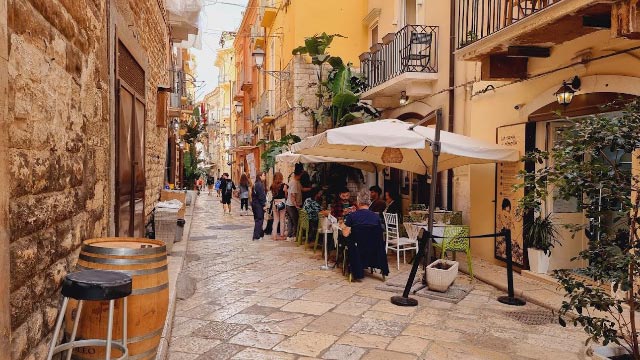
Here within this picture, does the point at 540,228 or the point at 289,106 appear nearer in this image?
the point at 540,228

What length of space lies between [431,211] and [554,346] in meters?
2.02

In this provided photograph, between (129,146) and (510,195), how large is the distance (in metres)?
5.76

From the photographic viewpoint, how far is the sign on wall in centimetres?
783

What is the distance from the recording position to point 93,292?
2.36m

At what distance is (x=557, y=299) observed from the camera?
20.2ft

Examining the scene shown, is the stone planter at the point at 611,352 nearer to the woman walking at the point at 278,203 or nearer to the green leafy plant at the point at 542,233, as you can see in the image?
the green leafy plant at the point at 542,233

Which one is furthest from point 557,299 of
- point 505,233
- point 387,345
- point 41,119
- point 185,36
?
point 185,36

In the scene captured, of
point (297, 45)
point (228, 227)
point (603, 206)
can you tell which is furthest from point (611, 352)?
point (297, 45)

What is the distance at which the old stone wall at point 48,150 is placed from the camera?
214 cm

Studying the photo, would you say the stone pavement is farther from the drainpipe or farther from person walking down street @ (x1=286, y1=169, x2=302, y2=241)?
person walking down street @ (x1=286, y1=169, x2=302, y2=241)

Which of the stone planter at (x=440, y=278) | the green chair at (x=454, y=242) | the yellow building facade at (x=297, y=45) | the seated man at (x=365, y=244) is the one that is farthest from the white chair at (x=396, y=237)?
the yellow building facade at (x=297, y=45)

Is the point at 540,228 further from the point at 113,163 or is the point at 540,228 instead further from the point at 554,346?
the point at 113,163

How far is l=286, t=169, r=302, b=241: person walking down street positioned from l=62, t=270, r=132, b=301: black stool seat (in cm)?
858

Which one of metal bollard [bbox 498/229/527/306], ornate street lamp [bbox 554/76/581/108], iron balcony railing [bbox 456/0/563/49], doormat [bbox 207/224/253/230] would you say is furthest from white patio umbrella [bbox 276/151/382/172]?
metal bollard [bbox 498/229/527/306]
